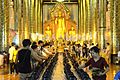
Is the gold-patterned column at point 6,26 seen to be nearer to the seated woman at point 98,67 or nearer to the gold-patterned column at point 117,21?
Result: the gold-patterned column at point 117,21

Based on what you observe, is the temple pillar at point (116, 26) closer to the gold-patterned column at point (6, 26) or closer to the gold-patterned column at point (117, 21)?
the gold-patterned column at point (117, 21)

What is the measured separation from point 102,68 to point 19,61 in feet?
8.03

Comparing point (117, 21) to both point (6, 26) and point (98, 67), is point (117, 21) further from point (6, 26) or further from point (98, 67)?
point (98, 67)

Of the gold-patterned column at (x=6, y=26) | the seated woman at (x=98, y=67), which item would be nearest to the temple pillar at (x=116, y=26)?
the gold-patterned column at (x=6, y=26)

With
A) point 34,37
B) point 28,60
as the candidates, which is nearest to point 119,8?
point 28,60

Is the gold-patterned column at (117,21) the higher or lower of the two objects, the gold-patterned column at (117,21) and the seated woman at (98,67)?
the higher

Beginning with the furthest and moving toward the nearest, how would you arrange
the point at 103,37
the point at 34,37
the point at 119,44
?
the point at 34,37
the point at 103,37
the point at 119,44

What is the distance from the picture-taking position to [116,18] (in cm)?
2436

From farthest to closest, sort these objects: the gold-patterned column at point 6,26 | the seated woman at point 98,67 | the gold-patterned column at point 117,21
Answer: the gold-patterned column at point 117,21 → the gold-patterned column at point 6,26 → the seated woman at point 98,67

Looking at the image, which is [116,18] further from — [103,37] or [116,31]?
[103,37]

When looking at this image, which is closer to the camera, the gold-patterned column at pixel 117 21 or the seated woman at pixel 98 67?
the seated woman at pixel 98 67

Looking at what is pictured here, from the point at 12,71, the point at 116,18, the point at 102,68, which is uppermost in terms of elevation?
the point at 116,18

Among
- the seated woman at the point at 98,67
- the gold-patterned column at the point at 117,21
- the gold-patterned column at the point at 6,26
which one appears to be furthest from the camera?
the gold-patterned column at the point at 117,21

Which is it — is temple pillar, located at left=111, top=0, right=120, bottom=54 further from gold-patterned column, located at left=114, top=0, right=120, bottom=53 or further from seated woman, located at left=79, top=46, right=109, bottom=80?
seated woman, located at left=79, top=46, right=109, bottom=80
